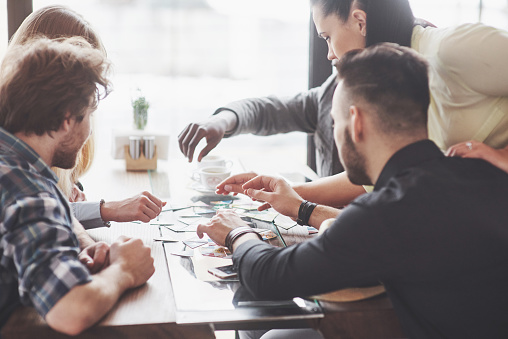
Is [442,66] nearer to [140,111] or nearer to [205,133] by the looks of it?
[205,133]

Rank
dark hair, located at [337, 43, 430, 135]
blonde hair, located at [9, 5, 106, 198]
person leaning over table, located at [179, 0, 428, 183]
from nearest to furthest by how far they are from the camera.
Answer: dark hair, located at [337, 43, 430, 135] → blonde hair, located at [9, 5, 106, 198] → person leaning over table, located at [179, 0, 428, 183]

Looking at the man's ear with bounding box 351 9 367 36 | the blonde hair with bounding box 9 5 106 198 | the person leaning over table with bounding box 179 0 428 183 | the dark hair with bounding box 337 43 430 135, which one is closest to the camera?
the dark hair with bounding box 337 43 430 135

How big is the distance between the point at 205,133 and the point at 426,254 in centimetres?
109

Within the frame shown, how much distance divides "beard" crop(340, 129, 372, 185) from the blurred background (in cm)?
383

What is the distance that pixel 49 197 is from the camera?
1081 mm

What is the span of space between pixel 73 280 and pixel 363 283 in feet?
1.93

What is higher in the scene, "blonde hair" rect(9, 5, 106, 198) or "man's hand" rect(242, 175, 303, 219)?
"blonde hair" rect(9, 5, 106, 198)

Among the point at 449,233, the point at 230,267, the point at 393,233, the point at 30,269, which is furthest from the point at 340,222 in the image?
the point at 30,269

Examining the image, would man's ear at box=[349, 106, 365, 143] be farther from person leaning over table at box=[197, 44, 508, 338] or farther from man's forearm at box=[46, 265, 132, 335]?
man's forearm at box=[46, 265, 132, 335]

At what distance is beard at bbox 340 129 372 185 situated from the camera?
4.05 feet

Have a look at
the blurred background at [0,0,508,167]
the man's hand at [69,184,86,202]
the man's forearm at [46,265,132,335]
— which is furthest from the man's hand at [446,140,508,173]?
the blurred background at [0,0,508,167]

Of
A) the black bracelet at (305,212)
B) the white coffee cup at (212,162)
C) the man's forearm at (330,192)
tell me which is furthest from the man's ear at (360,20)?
the white coffee cup at (212,162)

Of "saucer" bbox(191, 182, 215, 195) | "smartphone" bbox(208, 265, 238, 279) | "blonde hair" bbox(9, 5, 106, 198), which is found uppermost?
"blonde hair" bbox(9, 5, 106, 198)

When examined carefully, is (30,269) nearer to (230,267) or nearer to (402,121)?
(230,267)
